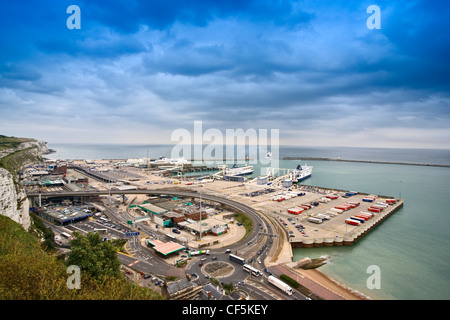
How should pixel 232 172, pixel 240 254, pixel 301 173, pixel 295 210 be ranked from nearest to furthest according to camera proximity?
pixel 240 254 → pixel 295 210 → pixel 301 173 → pixel 232 172

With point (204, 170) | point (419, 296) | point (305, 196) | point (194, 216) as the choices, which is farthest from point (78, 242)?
point (204, 170)

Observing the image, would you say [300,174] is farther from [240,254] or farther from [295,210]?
[240,254]

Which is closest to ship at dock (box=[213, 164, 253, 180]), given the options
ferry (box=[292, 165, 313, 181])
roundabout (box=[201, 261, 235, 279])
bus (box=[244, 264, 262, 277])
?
ferry (box=[292, 165, 313, 181])

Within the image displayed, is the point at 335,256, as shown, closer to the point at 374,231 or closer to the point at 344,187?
the point at 374,231

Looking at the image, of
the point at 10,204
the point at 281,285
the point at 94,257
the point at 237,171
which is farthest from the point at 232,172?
the point at 94,257

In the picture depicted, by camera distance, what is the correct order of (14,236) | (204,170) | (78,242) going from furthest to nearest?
(204,170) < (14,236) < (78,242)
